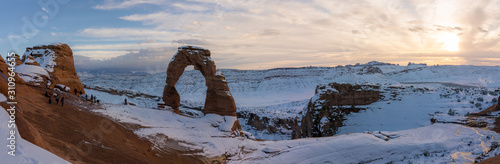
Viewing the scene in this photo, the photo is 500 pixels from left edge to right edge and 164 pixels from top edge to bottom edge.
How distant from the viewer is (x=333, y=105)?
3161cm

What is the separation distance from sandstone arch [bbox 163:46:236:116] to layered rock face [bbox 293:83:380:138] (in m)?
10.2

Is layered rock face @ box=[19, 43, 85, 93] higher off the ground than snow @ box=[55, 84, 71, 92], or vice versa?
layered rock face @ box=[19, 43, 85, 93]

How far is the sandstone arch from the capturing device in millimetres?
25734

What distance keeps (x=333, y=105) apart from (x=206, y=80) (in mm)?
15104

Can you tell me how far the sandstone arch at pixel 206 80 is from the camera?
25734mm

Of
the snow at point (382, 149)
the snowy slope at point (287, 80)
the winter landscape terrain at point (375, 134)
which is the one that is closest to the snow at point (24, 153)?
the winter landscape terrain at point (375, 134)

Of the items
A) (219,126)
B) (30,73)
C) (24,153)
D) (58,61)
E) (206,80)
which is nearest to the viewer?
(24,153)

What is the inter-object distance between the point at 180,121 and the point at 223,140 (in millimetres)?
4700

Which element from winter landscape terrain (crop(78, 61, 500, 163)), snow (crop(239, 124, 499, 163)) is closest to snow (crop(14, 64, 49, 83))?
winter landscape terrain (crop(78, 61, 500, 163))

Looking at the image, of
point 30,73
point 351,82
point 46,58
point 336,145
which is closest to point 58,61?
point 46,58

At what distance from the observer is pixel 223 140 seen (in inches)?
751

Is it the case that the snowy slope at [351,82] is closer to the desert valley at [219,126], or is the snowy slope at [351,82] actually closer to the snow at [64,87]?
the desert valley at [219,126]

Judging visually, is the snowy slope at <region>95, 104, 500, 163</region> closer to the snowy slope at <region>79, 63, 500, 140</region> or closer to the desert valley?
the desert valley

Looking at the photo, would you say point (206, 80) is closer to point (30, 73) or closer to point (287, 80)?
point (30, 73)
